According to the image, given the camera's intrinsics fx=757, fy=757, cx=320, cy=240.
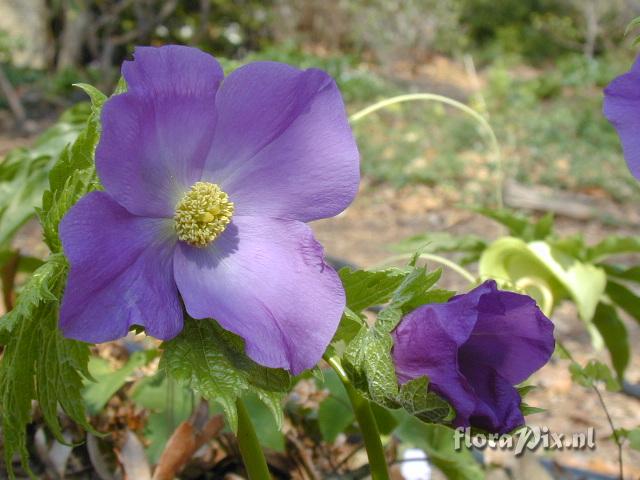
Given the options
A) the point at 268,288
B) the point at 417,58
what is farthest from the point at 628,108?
the point at 417,58

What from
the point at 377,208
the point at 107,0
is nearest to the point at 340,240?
the point at 377,208

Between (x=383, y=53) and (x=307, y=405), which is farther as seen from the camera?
(x=383, y=53)

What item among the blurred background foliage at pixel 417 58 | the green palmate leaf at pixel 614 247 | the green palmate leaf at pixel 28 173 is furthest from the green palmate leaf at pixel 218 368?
the blurred background foliage at pixel 417 58

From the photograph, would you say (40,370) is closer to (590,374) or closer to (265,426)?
(265,426)

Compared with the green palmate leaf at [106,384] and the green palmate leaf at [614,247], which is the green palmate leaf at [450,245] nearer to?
the green palmate leaf at [614,247]

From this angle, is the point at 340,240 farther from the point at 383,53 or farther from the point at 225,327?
the point at 383,53

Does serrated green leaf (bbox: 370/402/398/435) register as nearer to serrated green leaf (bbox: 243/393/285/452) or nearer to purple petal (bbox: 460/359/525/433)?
serrated green leaf (bbox: 243/393/285/452)
